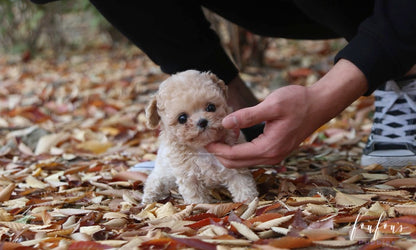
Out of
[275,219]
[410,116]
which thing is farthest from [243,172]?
[410,116]

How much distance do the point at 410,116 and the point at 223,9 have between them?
94 centimetres

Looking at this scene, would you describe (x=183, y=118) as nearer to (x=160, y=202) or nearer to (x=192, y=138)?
(x=192, y=138)

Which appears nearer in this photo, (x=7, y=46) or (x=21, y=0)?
(x=21, y=0)

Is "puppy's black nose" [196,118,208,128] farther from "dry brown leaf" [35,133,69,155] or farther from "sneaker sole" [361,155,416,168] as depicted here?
"dry brown leaf" [35,133,69,155]

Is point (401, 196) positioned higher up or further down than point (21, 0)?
further down

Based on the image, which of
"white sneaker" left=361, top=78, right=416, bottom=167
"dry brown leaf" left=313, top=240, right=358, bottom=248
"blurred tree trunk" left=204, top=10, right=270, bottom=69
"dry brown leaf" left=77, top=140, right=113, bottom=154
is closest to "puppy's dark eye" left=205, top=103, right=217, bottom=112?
"dry brown leaf" left=313, top=240, right=358, bottom=248

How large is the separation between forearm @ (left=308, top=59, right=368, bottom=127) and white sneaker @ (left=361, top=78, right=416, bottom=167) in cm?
67

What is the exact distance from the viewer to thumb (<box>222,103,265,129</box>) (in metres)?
1.52

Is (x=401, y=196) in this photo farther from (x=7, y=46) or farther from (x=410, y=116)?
(x=7, y=46)

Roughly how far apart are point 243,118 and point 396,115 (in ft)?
3.21

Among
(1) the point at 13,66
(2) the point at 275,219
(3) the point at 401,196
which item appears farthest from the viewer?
(1) the point at 13,66

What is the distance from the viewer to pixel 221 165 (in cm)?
176

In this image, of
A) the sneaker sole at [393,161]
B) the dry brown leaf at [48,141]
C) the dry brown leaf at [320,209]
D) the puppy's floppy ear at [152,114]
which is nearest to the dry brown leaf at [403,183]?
the sneaker sole at [393,161]

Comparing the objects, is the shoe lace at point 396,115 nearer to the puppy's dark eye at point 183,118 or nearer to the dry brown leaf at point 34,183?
the puppy's dark eye at point 183,118
